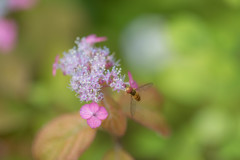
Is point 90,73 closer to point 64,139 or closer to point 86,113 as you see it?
point 86,113

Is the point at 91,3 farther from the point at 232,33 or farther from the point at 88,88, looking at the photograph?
the point at 88,88

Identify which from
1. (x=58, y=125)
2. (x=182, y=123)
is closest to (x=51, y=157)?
(x=58, y=125)

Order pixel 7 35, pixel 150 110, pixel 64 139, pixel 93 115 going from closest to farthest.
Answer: pixel 93 115 < pixel 64 139 < pixel 150 110 < pixel 7 35

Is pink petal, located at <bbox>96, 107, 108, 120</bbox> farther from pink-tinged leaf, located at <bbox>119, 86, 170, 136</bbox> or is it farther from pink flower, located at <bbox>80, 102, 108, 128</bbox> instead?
pink-tinged leaf, located at <bbox>119, 86, 170, 136</bbox>

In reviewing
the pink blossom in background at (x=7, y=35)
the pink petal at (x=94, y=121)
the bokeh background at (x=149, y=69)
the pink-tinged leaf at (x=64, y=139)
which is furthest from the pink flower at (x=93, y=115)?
the pink blossom in background at (x=7, y=35)

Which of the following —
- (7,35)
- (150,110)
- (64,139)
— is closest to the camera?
(64,139)

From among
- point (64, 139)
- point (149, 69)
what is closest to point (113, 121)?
point (64, 139)

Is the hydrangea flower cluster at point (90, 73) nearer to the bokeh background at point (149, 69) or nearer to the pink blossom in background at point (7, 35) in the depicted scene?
the bokeh background at point (149, 69)
